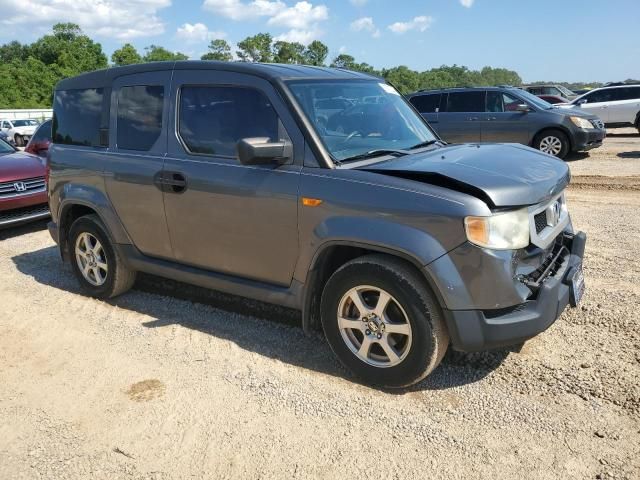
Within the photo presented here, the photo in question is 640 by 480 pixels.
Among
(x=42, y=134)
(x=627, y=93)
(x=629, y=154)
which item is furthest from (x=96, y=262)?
(x=627, y=93)

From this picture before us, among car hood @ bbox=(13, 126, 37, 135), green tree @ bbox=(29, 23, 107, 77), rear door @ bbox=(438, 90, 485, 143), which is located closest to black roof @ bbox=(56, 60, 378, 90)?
rear door @ bbox=(438, 90, 485, 143)

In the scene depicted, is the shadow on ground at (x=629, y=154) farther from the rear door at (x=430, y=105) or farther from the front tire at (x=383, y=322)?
the front tire at (x=383, y=322)

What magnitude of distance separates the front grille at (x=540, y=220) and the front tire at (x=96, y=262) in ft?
11.2

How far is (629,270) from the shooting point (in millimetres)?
5062

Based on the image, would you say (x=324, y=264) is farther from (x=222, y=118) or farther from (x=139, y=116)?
(x=139, y=116)

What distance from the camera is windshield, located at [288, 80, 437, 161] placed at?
3.63m

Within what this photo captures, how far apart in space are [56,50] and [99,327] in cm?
8370

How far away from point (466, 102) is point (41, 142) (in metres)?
9.38

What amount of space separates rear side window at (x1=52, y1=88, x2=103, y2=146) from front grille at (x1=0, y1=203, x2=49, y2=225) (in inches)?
118

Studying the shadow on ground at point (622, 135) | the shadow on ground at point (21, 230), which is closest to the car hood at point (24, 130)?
the shadow on ground at point (21, 230)

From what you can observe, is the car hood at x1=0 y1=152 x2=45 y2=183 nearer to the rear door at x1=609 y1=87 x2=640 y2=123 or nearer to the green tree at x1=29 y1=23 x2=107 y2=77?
the rear door at x1=609 y1=87 x2=640 y2=123

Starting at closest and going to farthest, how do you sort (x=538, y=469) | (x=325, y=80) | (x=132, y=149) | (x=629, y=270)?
(x=538, y=469) < (x=325, y=80) < (x=132, y=149) < (x=629, y=270)

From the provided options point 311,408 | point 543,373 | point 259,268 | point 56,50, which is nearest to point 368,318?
point 311,408

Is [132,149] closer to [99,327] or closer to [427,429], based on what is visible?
[99,327]
